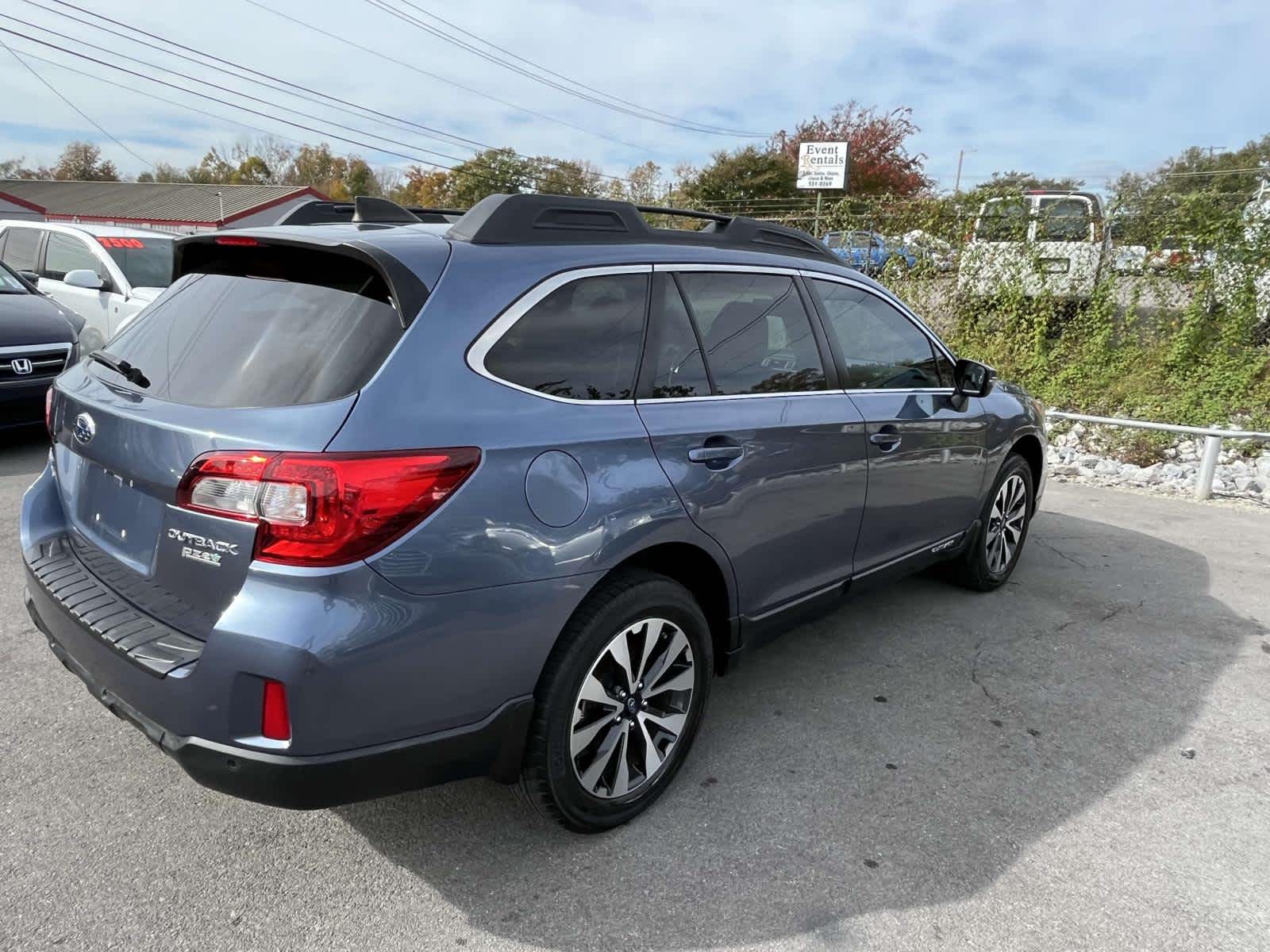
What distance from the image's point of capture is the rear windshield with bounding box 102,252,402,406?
7.38ft

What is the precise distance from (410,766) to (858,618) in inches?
116

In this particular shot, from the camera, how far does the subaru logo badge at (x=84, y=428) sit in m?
2.61

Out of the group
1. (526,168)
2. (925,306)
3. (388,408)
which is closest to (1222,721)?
(388,408)

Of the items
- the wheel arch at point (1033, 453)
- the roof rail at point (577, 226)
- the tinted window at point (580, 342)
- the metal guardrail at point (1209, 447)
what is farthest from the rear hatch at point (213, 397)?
the metal guardrail at point (1209, 447)

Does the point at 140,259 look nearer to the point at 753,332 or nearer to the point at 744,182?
the point at 753,332

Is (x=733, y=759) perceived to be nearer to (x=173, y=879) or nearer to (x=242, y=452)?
(x=173, y=879)

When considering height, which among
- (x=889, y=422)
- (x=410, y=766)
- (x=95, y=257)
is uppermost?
(x=95, y=257)

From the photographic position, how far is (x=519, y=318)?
2.50 metres

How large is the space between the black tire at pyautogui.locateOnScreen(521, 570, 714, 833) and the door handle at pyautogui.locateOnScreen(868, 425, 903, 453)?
123 cm

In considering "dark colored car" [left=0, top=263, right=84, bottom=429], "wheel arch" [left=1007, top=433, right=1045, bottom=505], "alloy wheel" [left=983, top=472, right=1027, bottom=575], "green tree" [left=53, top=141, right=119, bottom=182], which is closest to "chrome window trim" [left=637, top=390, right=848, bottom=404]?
"alloy wheel" [left=983, top=472, right=1027, bottom=575]

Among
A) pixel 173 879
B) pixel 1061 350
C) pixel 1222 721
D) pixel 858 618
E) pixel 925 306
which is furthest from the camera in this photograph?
pixel 925 306

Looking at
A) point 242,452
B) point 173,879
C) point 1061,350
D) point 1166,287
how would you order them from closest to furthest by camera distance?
point 242,452, point 173,879, point 1166,287, point 1061,350

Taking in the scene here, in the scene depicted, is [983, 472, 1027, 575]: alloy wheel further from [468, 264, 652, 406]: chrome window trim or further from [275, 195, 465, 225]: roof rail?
[275, 195, 465, 225]: roof rail

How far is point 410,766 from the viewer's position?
2.24 m
